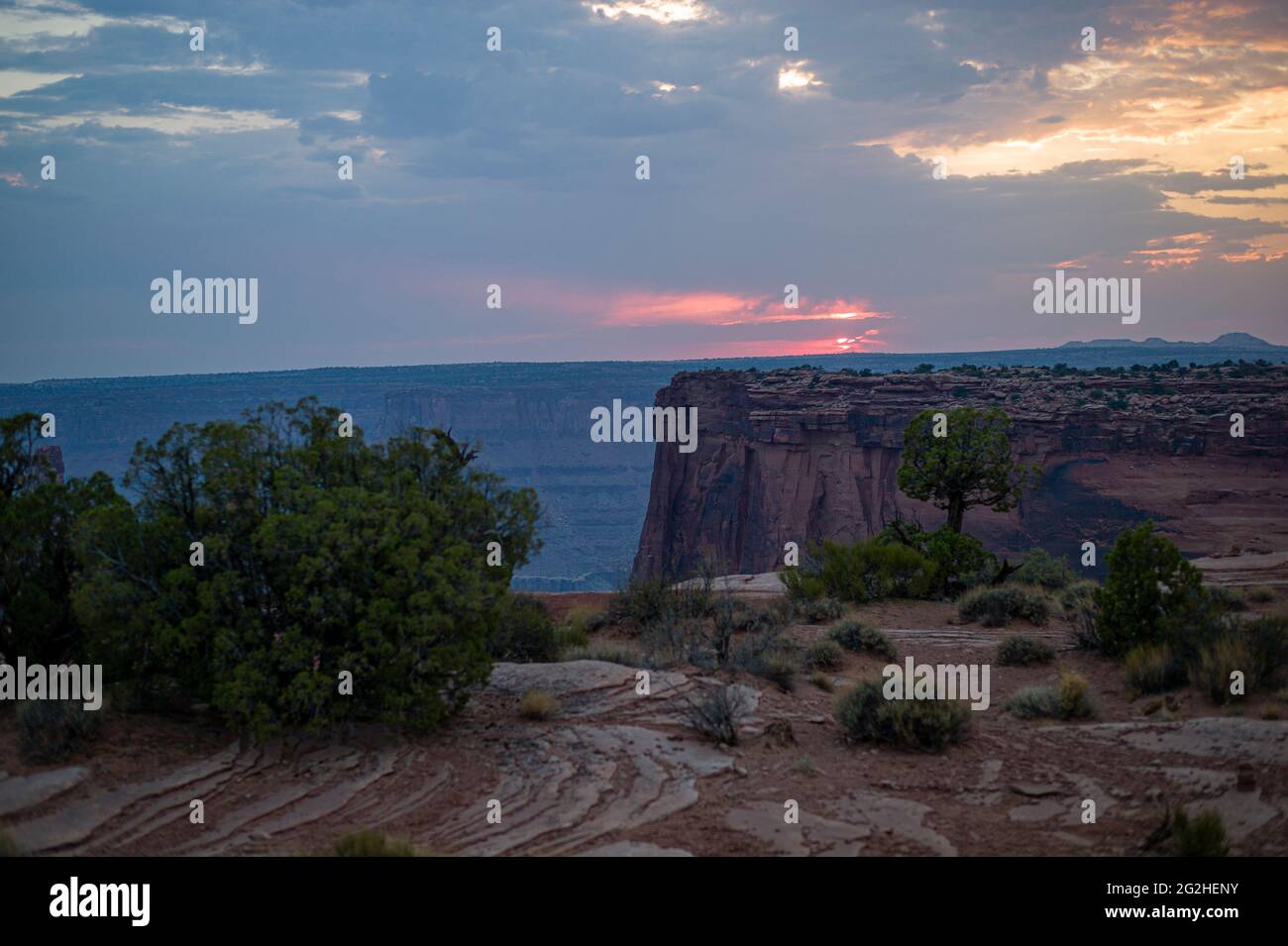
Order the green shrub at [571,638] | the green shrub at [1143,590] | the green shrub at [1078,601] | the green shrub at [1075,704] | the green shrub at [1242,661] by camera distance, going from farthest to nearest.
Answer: the green shrub at [571,638], the green shrub at [1078,601], the green shrub at [1143,590], the green shrub at [1075,704], the green shrub at [1242,661]

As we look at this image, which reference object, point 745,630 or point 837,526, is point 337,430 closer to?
point 745,630

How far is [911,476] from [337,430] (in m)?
14.5

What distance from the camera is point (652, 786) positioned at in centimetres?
769

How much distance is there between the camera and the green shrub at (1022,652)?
1316cm

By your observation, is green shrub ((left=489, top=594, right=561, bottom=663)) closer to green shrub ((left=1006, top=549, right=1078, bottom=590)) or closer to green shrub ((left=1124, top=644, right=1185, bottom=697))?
green shrub ((left=1124, top=644, right=1185, bottom=697))

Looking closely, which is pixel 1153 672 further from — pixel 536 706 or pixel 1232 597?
pixel 536 706

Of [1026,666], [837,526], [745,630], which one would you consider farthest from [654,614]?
[837,526]

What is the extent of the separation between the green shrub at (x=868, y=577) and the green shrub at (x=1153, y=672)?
7.85 meters

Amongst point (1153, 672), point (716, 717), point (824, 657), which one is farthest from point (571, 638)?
point (1153, 672)

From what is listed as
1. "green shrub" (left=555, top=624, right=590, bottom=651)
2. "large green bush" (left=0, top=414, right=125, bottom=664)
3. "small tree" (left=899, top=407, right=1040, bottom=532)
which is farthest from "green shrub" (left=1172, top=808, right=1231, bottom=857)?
"small tree" (left=899, top=407, right=1040, bottom=532)

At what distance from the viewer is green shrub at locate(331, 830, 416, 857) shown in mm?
5819

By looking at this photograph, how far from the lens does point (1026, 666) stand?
1309 centimetres

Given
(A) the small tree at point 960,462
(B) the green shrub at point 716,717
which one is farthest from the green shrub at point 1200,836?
(A) the small tree at point 960,462

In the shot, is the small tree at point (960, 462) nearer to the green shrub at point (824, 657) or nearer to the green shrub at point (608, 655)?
the green shrub at point (824, 657)
